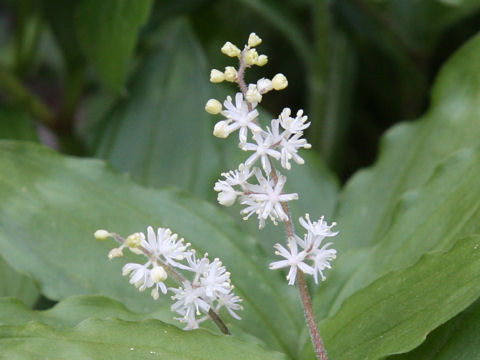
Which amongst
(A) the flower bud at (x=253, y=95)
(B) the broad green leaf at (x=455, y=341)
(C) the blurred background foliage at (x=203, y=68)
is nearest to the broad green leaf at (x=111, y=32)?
(C) the blurred background foliage at (x=203, y=68)

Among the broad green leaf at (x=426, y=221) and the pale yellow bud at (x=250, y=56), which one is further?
the broad green leaf at (x=426, y=221)

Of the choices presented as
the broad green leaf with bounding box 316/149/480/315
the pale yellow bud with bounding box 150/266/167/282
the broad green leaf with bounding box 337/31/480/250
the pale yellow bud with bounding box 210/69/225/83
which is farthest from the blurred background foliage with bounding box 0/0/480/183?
the pale yellow bud with bounding box 150/266/167/282

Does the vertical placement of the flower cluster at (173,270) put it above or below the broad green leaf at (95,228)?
above

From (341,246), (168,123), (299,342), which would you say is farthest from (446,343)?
(168,123)

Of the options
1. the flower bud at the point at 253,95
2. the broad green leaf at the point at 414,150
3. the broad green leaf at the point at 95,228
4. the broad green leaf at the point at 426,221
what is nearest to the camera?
the flower bud at the point at 253,95

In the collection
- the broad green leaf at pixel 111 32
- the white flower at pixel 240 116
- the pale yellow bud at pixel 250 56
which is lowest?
the broad green leaf at pixel 111 32

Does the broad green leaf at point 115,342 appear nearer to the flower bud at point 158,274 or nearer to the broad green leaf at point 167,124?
the flower bud at point 158,274

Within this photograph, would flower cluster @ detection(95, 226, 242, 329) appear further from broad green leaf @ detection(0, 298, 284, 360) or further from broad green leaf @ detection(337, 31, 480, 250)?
broad green leaf @ detection(337, 31, 480, 250)

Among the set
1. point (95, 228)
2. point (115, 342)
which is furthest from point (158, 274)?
point (95, 228)
